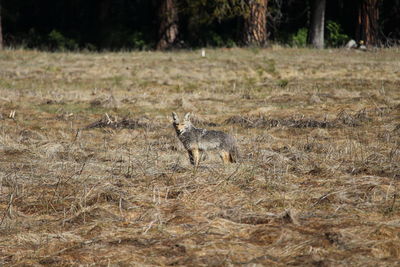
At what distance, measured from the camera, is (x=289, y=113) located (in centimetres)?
1590

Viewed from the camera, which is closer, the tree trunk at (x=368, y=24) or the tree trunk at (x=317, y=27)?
the tree trunk at (x=317, y=27)

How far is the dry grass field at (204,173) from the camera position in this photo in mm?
6172

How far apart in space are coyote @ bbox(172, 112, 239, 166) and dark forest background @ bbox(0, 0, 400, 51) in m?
15.8

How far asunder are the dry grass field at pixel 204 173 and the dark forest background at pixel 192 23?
721 centimetres

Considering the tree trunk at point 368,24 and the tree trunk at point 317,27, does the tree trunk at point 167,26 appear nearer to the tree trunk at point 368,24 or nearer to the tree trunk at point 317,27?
the tree trunk at point 317,27

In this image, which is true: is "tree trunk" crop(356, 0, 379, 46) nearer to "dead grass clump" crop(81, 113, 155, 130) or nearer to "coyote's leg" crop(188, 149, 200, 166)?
"dead grass clump" crop(81, 113, 155, 130)

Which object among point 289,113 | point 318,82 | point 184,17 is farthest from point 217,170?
point 184,17

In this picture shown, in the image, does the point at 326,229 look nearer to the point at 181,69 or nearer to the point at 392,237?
the point at 392,237

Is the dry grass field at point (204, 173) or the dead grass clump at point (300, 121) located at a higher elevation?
the dry grass field at point (204, 173)

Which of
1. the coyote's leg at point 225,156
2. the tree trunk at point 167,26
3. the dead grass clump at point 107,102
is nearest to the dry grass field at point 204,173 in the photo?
the dead grass clump at point 107,102

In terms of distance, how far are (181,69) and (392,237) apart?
54.3ft

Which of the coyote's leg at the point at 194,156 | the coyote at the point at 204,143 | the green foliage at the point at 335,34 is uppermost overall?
the green foliage at the point at 335,34

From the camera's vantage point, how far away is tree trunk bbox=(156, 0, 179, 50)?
2892 cm

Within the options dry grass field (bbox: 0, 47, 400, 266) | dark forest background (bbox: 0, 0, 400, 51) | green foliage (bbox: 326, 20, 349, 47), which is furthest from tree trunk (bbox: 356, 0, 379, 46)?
dry grass field (bbox: 0, 47, 400, 266)
